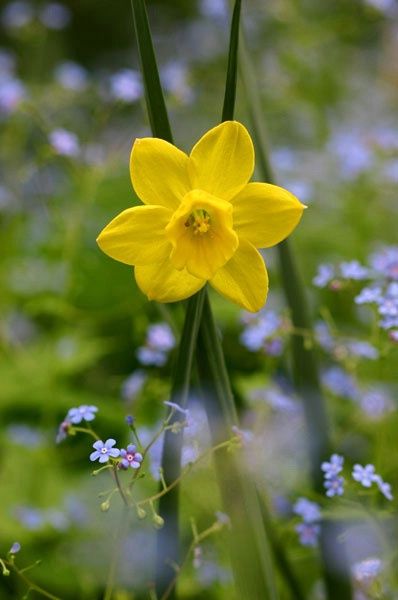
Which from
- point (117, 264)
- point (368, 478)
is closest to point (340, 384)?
point (368, 478)

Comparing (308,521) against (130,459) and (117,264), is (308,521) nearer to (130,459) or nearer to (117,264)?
(130,459)

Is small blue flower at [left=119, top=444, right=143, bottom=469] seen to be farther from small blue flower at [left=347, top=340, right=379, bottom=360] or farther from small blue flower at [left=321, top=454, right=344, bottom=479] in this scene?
small blue flower at [left=347, top=340, right=379, bottom=360]

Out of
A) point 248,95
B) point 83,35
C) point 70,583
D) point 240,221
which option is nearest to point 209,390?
point 240,221

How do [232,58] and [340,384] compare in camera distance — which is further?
[340,384]

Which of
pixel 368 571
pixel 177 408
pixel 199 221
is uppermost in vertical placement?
pixel 199 221

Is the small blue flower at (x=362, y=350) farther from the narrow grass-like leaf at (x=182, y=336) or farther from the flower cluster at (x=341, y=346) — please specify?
the narrow grass-like leaf at (x=182, y=336)

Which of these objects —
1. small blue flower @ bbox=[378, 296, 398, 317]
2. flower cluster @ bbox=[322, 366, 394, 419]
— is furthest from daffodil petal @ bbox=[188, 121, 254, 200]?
flower cluster @ bbox=[322, 366, 394, 419]

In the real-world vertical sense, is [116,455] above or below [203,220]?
below

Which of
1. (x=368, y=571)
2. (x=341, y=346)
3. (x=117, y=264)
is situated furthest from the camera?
(x=117, y=264)
